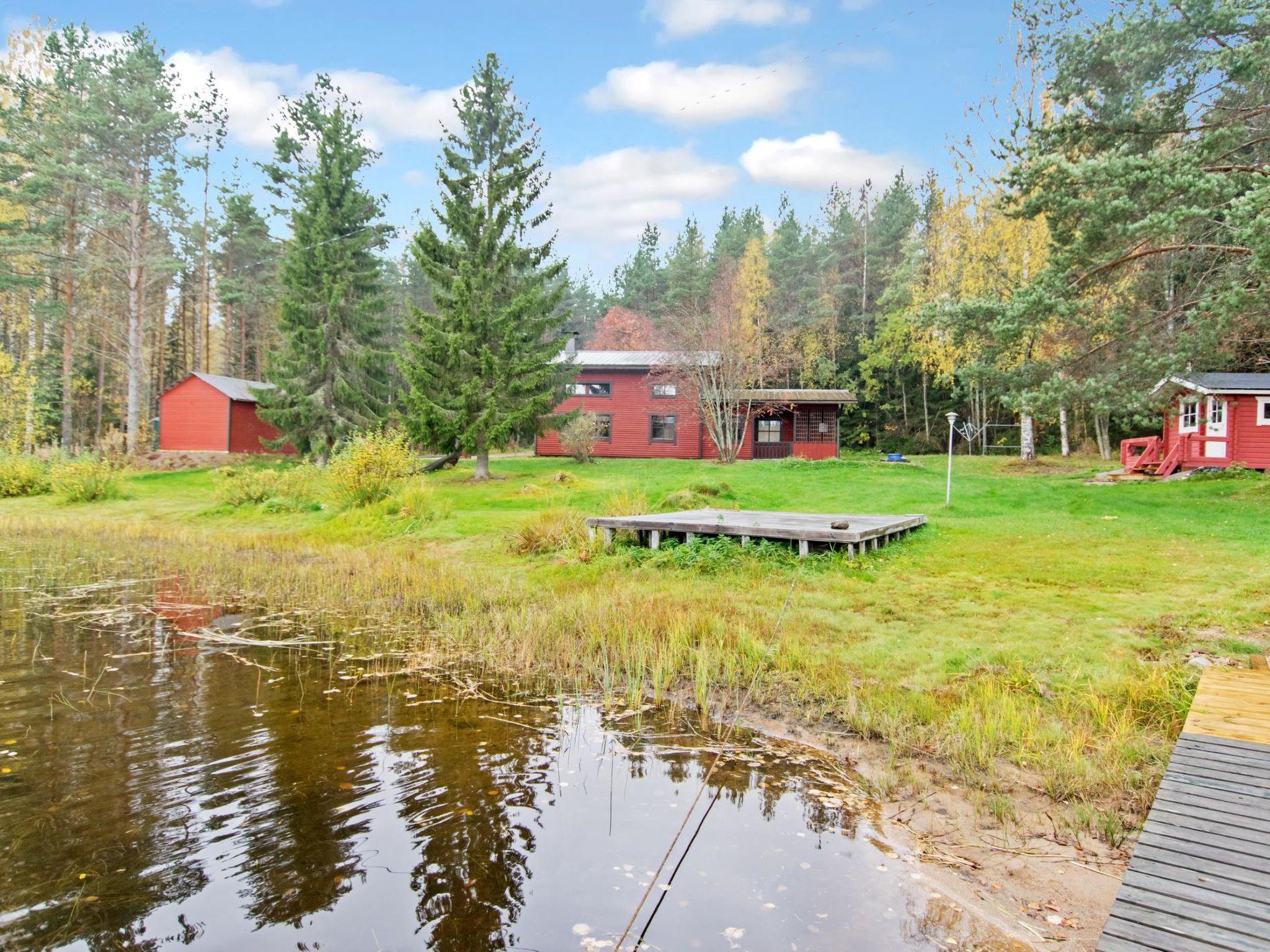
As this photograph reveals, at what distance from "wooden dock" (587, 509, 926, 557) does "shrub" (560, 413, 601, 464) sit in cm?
1517

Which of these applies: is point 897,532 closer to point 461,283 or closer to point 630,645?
point 630,645

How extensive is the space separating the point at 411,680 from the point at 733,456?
78.0ft

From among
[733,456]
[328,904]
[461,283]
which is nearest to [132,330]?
[461,283]

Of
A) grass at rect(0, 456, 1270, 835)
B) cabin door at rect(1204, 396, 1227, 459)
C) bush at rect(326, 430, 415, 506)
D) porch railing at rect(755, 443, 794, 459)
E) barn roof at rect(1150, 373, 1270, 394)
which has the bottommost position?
grass at rect(0, 456, 1270, 835)

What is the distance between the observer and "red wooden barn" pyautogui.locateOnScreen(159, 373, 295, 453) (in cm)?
2838

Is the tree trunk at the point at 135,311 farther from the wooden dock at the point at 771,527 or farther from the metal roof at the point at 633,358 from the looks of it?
the wooden dock at the point at 771,527

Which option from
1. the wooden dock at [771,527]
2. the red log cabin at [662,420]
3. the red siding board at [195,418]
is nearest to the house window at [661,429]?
the red log cabin at [662,420]

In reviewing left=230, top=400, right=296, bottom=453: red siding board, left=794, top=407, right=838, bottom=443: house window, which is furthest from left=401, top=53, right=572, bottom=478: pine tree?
left=794, top=407, right=838, bottom=443: house window

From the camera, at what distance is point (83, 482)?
1884cm

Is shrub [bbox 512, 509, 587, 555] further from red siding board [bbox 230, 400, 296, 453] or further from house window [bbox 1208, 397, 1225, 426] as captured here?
red siding board [bbox 230, 400, 296, 453]

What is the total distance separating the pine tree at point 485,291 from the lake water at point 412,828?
15.3 meters

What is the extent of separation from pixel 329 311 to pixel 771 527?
2035 cm

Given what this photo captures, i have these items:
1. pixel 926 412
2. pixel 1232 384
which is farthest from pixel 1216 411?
pixel 926 412

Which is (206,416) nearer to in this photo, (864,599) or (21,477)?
(21,477)
